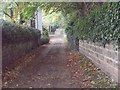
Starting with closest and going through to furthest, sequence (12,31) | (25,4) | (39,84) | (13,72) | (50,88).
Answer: (50,88) < (39,84) < (13,72) < (12,31) < (25,4)

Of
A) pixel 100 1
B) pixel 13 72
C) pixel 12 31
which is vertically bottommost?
pixel 13 72

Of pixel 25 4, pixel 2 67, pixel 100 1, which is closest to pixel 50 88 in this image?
pixel 2 67

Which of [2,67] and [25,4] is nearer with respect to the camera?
[2,67]

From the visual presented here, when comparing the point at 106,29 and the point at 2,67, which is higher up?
the point at 106,29

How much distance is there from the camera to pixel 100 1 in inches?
586

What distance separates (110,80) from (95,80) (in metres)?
0.47

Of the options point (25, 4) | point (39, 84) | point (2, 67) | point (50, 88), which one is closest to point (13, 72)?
point (2, 67)

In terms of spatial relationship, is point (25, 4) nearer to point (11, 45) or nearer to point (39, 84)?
point (11, 45)

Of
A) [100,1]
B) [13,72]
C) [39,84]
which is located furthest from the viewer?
[100,1]

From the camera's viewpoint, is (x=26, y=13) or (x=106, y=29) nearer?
(x=106, y=29)

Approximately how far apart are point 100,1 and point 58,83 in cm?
732

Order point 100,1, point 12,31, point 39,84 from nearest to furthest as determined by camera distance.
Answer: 1. point 39,84
2. point 12,31
3. point 100,1

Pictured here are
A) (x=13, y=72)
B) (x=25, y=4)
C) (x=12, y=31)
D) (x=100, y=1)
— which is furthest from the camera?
(x=25, y=4)

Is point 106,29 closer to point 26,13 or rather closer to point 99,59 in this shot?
point 99,59
